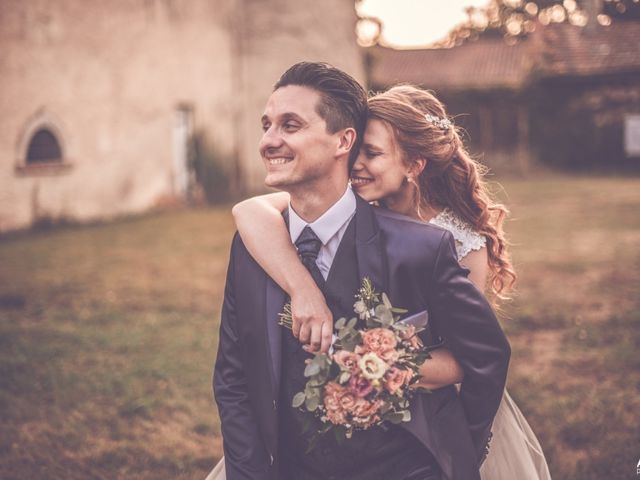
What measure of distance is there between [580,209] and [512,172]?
11.3m

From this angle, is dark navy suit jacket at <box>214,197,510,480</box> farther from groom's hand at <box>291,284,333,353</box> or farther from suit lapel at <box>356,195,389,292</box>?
groom's hand at <box>291,284,333,353</box>

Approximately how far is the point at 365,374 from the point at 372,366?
0.03 metres

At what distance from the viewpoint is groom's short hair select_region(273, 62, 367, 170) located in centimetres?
228

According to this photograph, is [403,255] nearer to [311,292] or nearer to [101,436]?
[311,292]

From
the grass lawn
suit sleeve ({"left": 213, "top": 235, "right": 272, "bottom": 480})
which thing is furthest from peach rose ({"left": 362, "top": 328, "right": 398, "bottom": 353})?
the grass lawn

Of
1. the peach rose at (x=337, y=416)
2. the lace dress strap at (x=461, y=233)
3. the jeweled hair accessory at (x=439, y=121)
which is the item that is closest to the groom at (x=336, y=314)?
the peach rose at (x=337, y=416)

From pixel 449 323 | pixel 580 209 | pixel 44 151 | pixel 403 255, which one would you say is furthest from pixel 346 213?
pixel 580 209

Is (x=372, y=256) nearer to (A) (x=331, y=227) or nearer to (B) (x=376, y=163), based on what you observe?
(A) (x=331, y=227)

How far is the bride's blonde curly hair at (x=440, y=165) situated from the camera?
103 inches

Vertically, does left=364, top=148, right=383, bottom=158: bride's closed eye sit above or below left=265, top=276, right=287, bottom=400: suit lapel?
above

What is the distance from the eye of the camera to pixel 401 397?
2.02 metres

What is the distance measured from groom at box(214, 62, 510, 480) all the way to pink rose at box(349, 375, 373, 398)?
21 cm

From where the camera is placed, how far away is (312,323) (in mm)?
2119

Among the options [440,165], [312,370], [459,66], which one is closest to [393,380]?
[312,370]
